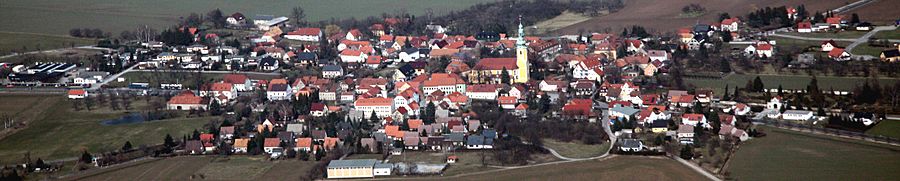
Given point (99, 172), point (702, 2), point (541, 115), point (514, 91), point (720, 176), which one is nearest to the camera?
point (720, 176)

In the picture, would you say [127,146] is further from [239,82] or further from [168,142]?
[239,82]

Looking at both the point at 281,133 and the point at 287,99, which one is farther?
the point at 287,99

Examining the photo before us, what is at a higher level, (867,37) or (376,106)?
(867,37)

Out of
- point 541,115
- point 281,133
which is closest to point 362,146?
point 281,133

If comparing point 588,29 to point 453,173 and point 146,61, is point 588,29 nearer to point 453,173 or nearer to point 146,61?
point 146,61

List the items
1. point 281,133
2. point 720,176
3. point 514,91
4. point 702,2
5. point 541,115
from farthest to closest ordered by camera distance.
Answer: point 702,2
point 514,91
point 541,115
point 281,133
point 720,176

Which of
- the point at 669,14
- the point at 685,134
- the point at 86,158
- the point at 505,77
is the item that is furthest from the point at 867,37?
the point at 86,158
